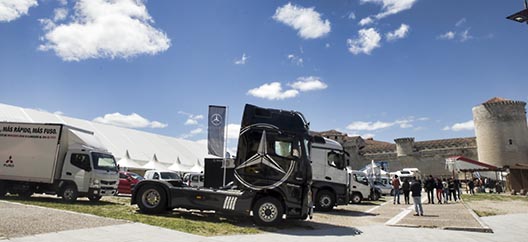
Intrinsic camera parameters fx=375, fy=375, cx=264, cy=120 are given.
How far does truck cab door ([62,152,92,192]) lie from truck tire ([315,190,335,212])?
9.54 metres

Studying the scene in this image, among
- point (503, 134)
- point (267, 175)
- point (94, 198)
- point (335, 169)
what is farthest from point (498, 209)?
point (503, 134)

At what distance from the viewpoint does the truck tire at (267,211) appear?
10.8m

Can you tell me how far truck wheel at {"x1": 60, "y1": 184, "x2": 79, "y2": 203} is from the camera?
48.1 ft

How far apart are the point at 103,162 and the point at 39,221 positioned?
6.70 metres

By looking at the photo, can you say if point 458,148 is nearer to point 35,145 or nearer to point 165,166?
point 165,166

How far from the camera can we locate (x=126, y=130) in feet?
156

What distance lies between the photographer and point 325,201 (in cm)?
1659

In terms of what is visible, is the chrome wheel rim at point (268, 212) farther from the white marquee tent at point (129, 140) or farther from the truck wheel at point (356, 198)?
the white marquee tent at point (129, 140)

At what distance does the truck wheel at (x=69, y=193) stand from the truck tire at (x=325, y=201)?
9922 mm

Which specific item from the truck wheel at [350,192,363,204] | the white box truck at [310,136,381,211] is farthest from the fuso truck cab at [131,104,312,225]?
the truck wheel at [350,192,363,204]

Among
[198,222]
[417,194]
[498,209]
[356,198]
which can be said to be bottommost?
[198,222]

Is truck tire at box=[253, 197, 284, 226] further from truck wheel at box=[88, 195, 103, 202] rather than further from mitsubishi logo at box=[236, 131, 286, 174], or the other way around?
truck wheel at box=[88, 195, 103, 202]

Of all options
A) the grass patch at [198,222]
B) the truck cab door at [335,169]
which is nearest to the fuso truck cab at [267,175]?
the grass patch at [198,222]

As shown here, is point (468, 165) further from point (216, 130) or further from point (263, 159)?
point (263, 159)
